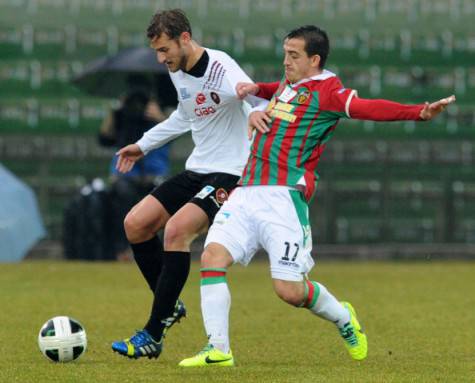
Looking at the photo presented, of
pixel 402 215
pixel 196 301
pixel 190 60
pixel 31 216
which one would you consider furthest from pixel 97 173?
pixel 190 60

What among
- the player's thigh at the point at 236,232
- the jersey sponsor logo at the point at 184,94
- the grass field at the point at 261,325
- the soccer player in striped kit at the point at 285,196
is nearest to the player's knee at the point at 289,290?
Result: the soccer player in striped kit at the point at 285,196

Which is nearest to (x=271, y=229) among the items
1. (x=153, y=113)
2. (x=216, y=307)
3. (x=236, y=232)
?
(x=236, y=232)

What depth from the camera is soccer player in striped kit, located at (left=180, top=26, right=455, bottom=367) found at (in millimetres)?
7188

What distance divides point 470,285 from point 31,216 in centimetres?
651

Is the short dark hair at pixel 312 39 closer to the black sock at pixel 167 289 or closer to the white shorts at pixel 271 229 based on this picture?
the white shorts at pixel 271 229

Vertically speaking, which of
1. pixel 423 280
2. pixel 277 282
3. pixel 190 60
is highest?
pixel 190 60

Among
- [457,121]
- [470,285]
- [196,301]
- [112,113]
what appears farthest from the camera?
[457,121]

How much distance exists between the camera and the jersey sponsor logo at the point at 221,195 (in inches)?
316

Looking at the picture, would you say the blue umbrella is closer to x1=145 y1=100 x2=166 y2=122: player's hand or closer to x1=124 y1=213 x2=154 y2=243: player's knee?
x1=145 y1=100 x2=166 y2=122: player's hand

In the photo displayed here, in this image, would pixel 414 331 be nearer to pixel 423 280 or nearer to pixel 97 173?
pixel 423 280

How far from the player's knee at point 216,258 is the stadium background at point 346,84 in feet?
37.3

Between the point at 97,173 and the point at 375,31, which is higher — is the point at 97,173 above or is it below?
below

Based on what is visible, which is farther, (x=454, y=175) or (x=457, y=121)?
(x=457, y=121)

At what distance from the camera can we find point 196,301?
12.1 meters
